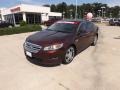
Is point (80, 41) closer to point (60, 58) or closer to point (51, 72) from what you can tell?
point (60, 58)

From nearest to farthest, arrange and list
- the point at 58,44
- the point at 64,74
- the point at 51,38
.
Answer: the point at 64,74
the point at 58,44
the point at 51,38

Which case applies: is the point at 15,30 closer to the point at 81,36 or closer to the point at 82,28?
the point at 82,28

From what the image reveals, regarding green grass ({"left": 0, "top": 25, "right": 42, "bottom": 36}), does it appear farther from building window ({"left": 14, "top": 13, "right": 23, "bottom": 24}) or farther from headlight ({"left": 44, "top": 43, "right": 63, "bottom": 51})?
building window ({"left": 14, "top": 13, "right": 23, "bottom": 24})

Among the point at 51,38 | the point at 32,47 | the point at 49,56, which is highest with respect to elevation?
the point at 51,38

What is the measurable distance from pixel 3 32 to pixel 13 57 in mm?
8747

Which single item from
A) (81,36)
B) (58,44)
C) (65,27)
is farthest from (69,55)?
(65,27)

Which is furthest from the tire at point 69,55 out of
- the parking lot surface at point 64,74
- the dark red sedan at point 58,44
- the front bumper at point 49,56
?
the front bumper at point 49,56

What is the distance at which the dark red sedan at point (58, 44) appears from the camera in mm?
5020

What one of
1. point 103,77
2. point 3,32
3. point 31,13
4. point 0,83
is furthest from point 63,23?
point 31,13

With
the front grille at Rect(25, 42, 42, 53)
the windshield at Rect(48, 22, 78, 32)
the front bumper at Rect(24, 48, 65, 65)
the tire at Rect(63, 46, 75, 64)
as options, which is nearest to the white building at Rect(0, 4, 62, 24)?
the windshield at Rect(48, 22, 78, 32)

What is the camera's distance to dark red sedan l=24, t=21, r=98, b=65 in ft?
16.5

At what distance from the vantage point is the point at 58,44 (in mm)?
5148

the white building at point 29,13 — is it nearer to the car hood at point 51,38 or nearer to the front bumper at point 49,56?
the car hood at point 51,38

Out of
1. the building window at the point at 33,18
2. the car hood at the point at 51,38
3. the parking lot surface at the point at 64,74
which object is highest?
the building window at the point at 33,18
